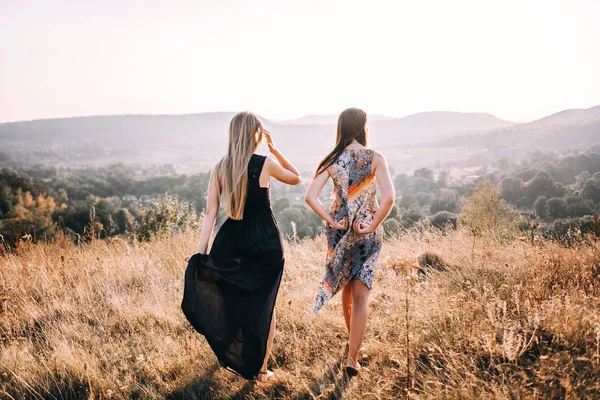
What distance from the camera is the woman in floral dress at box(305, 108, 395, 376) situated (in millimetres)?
2879

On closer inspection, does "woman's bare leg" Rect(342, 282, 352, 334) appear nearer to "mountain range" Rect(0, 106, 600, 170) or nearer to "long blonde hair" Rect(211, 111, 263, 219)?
Answer: "long blonde hair" Rect(211, 111, 263, 219)

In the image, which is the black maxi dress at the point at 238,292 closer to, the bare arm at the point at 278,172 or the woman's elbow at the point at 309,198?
the bare arm at the point at 278,172

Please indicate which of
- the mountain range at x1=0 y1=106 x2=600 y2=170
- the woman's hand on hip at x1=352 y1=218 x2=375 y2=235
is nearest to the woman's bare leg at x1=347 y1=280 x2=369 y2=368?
the woman's hand on hip at x1=352 y1=218 x2=375 y2=235

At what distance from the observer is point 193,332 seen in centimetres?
380

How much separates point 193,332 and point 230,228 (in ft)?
4.87

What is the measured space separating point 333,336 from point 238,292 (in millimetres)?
1184

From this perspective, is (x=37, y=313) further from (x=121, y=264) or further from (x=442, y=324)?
(x=442, y=324)

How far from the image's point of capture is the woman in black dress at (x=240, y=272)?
2.93m

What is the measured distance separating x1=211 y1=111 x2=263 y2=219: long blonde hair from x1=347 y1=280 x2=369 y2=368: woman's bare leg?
3.88 ft

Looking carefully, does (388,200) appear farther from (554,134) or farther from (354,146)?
(554,134)

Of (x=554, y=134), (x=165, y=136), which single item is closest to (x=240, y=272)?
(x=554, y=134)

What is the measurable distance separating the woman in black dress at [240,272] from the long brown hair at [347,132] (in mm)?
371

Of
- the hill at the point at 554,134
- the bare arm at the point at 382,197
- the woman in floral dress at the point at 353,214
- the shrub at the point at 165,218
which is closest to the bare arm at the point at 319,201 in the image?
the woman in floral dress at the point at 353,214

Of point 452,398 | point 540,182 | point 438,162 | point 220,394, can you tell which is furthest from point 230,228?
point 438,162
